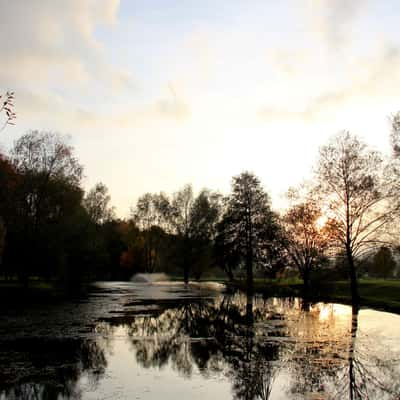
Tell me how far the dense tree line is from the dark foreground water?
8108mm

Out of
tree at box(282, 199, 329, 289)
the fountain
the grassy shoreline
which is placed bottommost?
the grassy shoreline

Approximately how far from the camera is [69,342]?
62.2ft

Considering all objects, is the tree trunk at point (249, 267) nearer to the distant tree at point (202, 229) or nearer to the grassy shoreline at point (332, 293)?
the grassy shoreline at point (332, 293)

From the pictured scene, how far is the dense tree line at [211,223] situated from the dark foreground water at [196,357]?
811 centimetres

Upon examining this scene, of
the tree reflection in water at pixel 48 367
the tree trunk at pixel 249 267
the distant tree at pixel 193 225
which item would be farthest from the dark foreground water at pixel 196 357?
the distant tree at pixel 193 225

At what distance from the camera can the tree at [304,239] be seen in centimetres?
5284

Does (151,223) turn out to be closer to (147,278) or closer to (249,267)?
(147,278)

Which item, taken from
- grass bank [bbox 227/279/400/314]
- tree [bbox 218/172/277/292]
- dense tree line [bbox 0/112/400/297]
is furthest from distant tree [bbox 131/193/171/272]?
grass bank [bbox 227/279/400/314]

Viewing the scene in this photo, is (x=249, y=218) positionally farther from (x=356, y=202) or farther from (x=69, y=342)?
(x=69, y=342)

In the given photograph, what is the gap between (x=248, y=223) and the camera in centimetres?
7188

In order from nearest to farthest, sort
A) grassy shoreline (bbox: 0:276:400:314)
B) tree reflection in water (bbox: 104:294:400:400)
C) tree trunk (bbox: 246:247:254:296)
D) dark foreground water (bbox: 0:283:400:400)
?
dark foreground water (bbox: 0:283:400:400) → tree reflection in water (bbox: 104:294:400:400) → grassy shoreline (bbox: 0:276:400:314) → tree trunk (bbox: 246:247:254:296)

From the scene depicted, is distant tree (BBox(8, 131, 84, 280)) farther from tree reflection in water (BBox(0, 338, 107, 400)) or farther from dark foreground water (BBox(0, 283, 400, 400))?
tree reflection in water (BBox(0, 338, 107, 400))

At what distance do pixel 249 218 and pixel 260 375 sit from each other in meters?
58.5

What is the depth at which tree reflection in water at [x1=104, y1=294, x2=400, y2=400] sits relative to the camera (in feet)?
41.9
